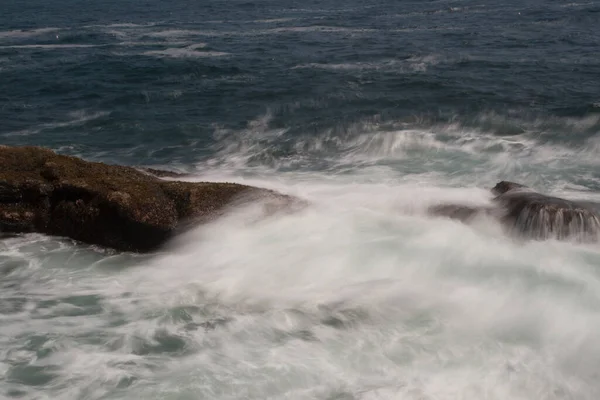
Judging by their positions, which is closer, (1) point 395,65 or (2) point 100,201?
(2) point 100,201

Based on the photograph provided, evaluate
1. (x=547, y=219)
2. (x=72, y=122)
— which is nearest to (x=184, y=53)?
(x=72, y=122)

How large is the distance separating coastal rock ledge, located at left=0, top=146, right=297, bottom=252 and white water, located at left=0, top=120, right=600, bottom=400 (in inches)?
14.5

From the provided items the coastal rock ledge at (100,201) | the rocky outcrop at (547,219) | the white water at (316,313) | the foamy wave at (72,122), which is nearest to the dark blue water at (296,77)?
the foamy wave at (72,122)

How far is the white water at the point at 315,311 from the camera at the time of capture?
9211 millimetres

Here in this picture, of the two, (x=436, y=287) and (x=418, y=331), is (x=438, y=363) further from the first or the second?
(x=436, y=287)

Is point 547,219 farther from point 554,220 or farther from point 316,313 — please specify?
point 316,313

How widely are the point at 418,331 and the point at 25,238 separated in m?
9.00

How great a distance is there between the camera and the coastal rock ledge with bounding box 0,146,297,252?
13.0 meters

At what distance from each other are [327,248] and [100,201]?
16.8 ft

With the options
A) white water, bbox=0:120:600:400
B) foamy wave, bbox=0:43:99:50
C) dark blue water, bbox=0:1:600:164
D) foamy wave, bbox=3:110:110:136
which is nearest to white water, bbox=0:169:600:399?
white water, bbox=0:120:600:400

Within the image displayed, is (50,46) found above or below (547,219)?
above

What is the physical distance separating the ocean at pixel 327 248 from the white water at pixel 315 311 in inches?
1.7

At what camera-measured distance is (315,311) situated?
36.3 feet

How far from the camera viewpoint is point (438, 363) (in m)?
Result: 9.60
